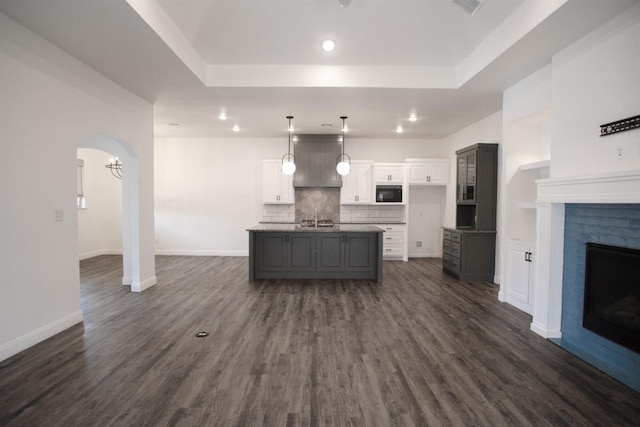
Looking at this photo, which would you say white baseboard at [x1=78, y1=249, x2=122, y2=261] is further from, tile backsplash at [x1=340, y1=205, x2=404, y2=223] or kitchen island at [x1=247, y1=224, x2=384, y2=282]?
tile backsplash at [x1=340, y1=205, x2=404, y2=223]

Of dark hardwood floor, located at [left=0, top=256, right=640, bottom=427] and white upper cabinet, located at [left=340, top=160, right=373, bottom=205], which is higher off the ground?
white upper cabinet, located at [left=340, top=160, right=373, bottom=205]

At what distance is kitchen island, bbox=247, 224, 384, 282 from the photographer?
18.1 ft

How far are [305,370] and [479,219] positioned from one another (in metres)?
4.08

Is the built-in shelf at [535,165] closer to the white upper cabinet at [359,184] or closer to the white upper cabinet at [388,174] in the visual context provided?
the white upper cabinet at [388,174]

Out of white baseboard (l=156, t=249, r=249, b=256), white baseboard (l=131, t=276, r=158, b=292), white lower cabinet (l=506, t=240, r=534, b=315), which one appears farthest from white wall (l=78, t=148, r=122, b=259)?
white lower cabinet (l=506, t=240, r=534, b=315)

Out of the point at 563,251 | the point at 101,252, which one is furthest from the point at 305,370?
the point at 101,252

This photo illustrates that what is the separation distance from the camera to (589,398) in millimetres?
2244

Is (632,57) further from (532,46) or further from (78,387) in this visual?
(78,387)

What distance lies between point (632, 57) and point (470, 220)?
147 inches

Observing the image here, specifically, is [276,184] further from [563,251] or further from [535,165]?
[563,251]

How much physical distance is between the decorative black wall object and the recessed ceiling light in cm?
281

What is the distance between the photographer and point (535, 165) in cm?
406

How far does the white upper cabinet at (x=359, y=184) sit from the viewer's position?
7480 millimetres

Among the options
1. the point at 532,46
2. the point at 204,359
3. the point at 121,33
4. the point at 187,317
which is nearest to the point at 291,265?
the point at 187,317
